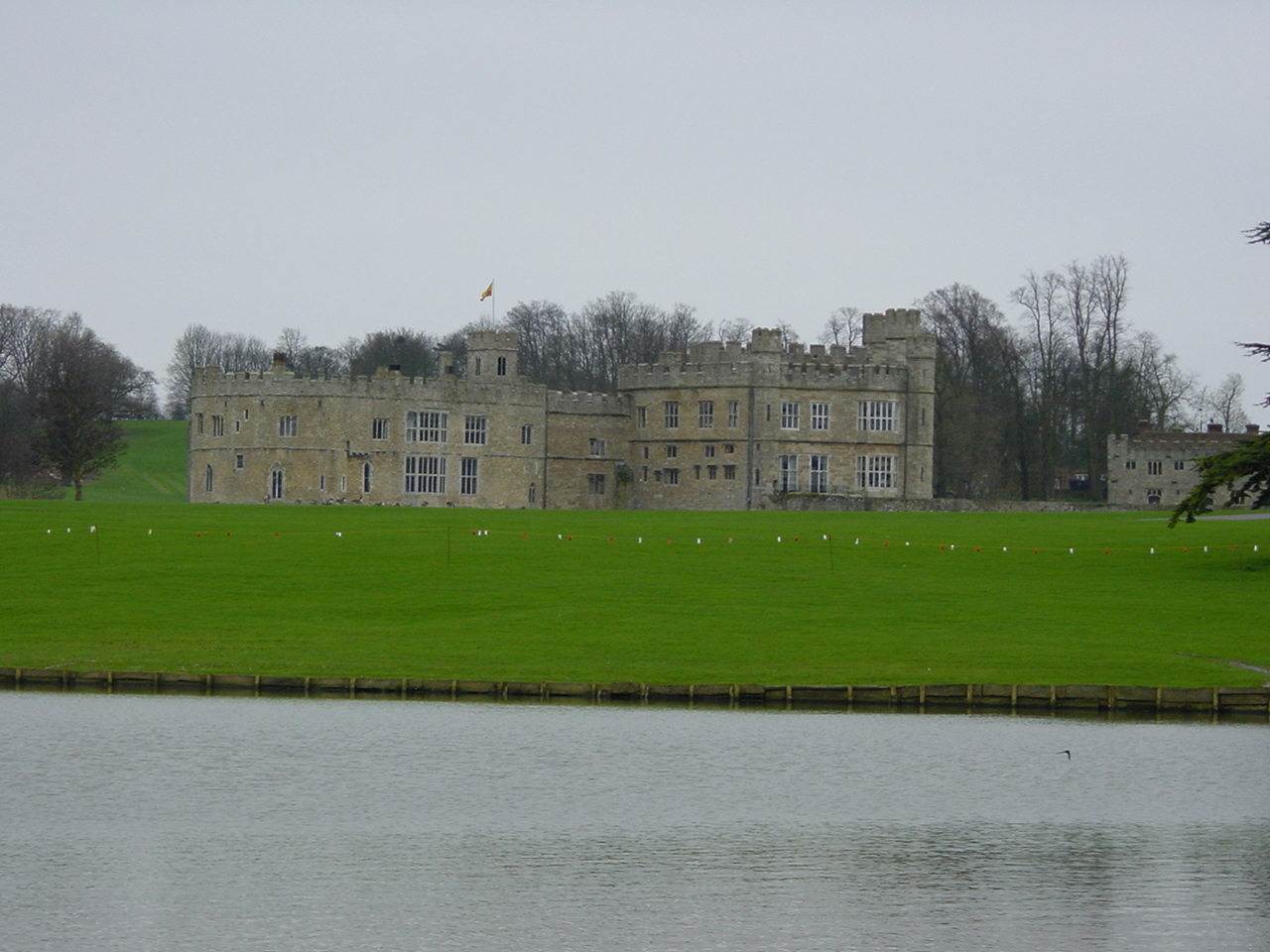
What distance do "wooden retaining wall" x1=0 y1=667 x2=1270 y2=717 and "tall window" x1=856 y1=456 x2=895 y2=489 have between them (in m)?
57.4

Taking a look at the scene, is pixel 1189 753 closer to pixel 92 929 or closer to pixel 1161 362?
pixel 92 929

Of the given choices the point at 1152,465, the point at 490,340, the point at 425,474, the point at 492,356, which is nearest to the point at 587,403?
the point at 492,356

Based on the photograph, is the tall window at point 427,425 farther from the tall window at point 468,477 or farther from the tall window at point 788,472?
the tall window at point 788,472

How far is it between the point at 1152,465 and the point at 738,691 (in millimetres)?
77024

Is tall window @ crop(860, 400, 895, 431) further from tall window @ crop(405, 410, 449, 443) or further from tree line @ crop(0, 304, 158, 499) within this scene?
tree line @ crop(0, 304, 158, 499)

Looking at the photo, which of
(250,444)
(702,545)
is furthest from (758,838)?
(250,444)

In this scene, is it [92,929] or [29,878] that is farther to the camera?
[29,878]

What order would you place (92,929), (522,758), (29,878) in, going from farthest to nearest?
(522,758) → (29,878) → (92,929)

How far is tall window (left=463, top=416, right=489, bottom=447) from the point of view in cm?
8781

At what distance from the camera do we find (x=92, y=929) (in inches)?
711

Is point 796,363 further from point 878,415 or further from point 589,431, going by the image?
point 589,431

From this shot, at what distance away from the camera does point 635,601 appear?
4044 centimetres

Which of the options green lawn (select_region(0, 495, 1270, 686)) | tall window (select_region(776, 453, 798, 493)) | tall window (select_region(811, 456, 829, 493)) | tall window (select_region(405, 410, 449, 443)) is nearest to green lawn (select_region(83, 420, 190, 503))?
tall window (select_region(405, 410, 449, 443))

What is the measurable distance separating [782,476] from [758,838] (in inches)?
2566
